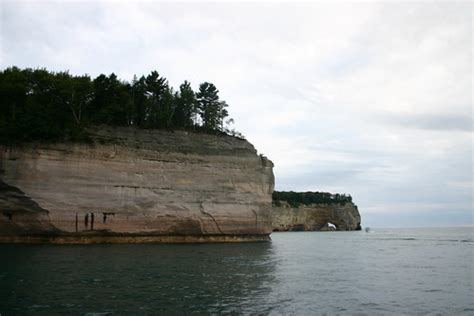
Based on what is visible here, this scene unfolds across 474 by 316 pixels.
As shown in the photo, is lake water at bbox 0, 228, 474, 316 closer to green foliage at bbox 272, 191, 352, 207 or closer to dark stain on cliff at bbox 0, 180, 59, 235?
dark stain on cliff at bbox 0, 180, 59, 235

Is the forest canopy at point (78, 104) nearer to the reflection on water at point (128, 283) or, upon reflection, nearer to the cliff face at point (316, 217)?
the reflection on water at point (128, 283)

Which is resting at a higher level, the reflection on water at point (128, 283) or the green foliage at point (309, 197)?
the green foliage at point (309, 197)

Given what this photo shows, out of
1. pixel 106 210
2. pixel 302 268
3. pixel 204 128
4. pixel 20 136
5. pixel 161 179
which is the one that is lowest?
pixel 302 268

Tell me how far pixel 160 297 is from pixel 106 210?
77.6ft

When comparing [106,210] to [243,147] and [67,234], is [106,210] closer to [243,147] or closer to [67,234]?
[67,234]

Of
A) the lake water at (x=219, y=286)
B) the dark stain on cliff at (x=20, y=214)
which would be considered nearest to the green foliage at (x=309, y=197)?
the dark stain on cliff at (x=20, y=214)

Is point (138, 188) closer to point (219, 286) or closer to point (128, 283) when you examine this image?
point (128, 283)

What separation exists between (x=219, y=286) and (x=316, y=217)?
360ft

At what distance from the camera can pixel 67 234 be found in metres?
35.1

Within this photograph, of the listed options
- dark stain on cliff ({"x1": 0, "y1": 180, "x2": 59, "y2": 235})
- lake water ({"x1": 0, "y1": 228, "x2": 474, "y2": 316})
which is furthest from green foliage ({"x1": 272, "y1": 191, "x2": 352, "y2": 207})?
lake water ({"x1": 0, "y1": 228, "x2": 474, "y2": 316})

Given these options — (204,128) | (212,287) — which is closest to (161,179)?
(204,128)

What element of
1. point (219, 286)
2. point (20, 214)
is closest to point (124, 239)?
point (20, 214)

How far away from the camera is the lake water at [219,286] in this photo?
1313cm

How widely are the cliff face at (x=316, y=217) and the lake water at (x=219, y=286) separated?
294 feet
